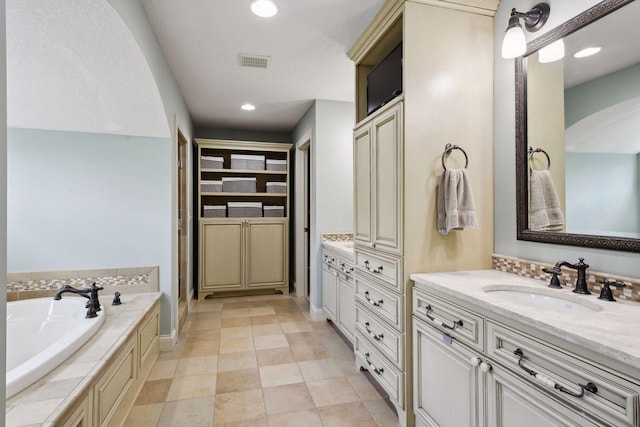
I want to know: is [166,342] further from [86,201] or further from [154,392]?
[86,201]

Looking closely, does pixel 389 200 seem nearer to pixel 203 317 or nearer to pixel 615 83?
pixel 615 83

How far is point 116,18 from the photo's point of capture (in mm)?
1601

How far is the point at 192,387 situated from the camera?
225 centimetres

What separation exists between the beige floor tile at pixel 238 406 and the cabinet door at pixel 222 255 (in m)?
2.48

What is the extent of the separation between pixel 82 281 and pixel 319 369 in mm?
2128

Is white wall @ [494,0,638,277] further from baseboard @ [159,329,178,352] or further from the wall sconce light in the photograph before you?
baseboard @ [159,329,178,352]

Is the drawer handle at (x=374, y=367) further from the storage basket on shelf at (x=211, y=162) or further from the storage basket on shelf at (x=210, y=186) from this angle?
the storage basket on shelf at (x=211, y=162)

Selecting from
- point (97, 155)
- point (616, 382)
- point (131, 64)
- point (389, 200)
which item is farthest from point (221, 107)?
point (616, 382)

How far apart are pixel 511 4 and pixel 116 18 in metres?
2.09

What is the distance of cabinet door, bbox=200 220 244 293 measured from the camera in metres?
4.46

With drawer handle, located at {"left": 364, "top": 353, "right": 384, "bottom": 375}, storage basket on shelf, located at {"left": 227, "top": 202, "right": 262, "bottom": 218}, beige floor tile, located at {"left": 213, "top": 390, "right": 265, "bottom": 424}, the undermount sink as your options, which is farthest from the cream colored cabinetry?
storage basket on shelf, located at {"left": 227, "top": 202, "right": 262, "bottom": 218}

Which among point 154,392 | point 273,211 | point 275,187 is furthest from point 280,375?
point 275,187

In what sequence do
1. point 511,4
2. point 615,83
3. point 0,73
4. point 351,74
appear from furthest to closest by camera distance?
point 351,74 → point 511,4 → point 615,83 → point 0,73

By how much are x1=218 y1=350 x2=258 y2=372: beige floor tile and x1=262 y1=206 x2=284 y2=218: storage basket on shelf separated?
2283mm
